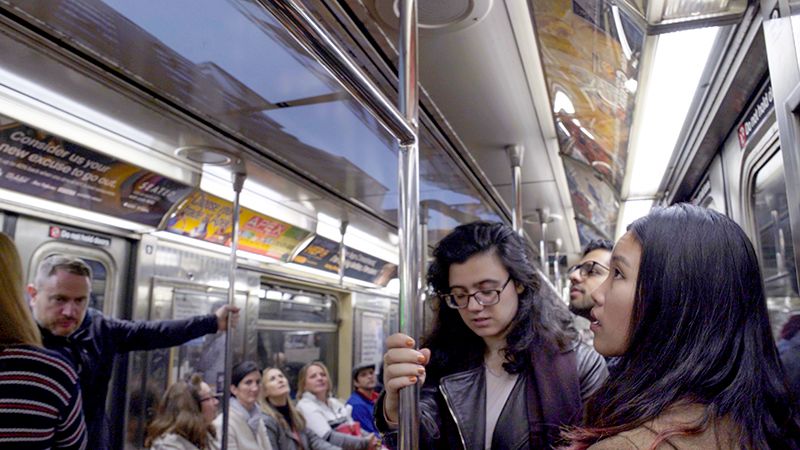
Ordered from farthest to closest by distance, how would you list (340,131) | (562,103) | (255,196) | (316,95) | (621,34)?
(255,196) < (340,131) < (562,103) < (316,95) < (621,34)

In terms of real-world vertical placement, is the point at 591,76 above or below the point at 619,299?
above

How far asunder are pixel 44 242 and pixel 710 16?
3.25 metres

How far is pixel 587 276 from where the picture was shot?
107 inches

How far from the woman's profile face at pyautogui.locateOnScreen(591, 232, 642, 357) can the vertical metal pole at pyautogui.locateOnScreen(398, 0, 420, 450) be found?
0.40 meters

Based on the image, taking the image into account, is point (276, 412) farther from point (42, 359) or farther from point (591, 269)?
point (591, 269)

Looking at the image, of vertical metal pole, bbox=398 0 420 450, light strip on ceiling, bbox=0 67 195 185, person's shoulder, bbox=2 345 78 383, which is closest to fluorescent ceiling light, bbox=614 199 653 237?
light strip on ceiling, bbox=0 67 195 185

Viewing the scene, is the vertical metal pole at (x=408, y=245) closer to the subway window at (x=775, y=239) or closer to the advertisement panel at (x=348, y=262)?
the subway window at (x=775, y=239)

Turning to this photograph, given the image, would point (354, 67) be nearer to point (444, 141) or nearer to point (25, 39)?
point (25, 39)

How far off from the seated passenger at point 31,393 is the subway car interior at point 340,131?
3.03ft

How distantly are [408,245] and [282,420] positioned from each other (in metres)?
4.01

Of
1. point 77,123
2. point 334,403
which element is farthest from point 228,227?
point 334,403

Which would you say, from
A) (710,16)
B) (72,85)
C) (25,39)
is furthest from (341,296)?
(710,16)

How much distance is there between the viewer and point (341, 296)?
6684mm

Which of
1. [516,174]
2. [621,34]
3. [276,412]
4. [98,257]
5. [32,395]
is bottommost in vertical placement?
[276,412]
